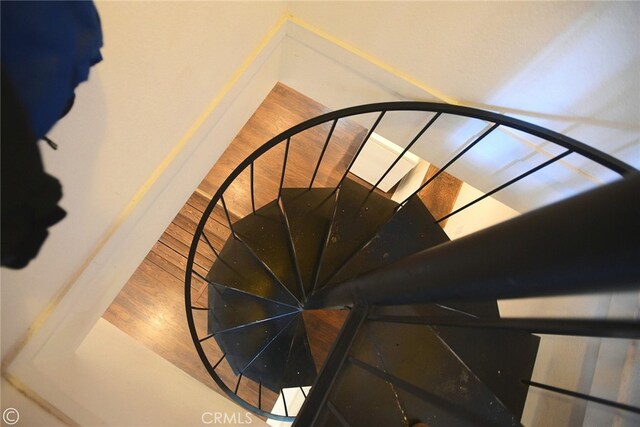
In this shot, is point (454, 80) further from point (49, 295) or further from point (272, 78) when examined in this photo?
point (49, 295)

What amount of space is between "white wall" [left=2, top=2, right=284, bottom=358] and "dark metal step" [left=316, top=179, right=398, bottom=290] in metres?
0.82

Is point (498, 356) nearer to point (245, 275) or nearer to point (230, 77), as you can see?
point (245, 275)

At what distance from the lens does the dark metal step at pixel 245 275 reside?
2.22 metres

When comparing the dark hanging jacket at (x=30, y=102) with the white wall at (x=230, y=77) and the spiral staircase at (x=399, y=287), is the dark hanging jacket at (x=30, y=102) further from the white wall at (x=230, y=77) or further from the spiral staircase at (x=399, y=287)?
the spiral staircase at (x=399, y=287)

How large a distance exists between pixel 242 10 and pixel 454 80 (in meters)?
0.86

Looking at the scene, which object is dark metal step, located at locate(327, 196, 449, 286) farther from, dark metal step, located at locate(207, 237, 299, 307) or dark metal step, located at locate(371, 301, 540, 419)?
dark metal step, located at locate(207, 237, 299, 307)

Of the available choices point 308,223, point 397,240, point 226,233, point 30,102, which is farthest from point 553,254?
point 226,233

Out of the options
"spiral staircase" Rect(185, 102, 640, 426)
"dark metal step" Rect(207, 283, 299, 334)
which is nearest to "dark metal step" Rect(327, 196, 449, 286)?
"spiral staircase" Rect(185, 102, 640, 426)

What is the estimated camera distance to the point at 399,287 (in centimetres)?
76

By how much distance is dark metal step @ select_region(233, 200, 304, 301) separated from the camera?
218 cm

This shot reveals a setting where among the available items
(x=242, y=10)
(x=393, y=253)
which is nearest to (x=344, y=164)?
(x=393, y=253)

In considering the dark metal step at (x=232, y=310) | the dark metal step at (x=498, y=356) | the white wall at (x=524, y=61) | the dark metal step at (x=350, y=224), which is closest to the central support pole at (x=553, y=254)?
the dark metal step at (x=498, y=356)

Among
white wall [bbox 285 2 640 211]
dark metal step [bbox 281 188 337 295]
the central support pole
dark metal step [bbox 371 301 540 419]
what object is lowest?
the central support pole

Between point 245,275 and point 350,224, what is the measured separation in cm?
67
